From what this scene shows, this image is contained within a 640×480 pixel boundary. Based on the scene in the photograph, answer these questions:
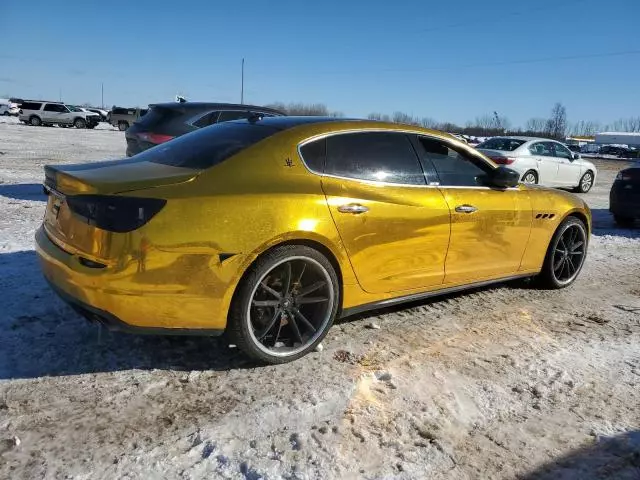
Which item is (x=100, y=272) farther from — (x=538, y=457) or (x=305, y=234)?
(x=538, y=457)

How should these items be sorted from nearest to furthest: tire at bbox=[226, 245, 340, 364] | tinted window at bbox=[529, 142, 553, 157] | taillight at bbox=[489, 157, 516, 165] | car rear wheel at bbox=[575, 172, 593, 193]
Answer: tire at bbox=[226, 245, 340, 364] < taillight at bbox=[489, 157, 516, 165] < tinted window at bbox=[529, 142, 553, 157] < car rear wheel at bbox=[575, 172, 593, 193]

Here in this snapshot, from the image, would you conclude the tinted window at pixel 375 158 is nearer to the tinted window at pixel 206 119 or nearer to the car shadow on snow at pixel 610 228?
the tinted window at pixel 206 119

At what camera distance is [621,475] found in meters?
2.43

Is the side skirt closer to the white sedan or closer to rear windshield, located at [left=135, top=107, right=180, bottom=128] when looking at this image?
rear windshield, located at [left=135, top=107, right=180, bottom=128]

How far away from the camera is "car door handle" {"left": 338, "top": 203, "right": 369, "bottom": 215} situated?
3420 millimetres

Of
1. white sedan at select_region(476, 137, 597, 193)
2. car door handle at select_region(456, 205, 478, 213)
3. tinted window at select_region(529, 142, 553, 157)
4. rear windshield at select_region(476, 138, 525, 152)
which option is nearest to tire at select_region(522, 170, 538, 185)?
white sedan at select_region(476, 137, 597, 193)

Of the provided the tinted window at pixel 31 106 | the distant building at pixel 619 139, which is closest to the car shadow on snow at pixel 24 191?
the tinted window at pixel 31 106

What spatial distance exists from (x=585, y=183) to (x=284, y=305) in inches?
574

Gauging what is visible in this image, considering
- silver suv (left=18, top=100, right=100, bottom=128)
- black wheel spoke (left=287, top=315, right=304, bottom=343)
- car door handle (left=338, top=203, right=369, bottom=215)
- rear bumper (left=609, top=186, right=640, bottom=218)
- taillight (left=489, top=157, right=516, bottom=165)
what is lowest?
black wheel spoke (left=287, top=315, right=304, bottom=343)

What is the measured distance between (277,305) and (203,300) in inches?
19.3

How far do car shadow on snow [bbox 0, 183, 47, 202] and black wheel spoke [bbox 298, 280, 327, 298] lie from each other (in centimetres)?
648

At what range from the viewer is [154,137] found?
8555 mm

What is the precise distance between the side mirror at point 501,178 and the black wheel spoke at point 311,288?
1883 millimetres

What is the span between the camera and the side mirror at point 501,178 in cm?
446
